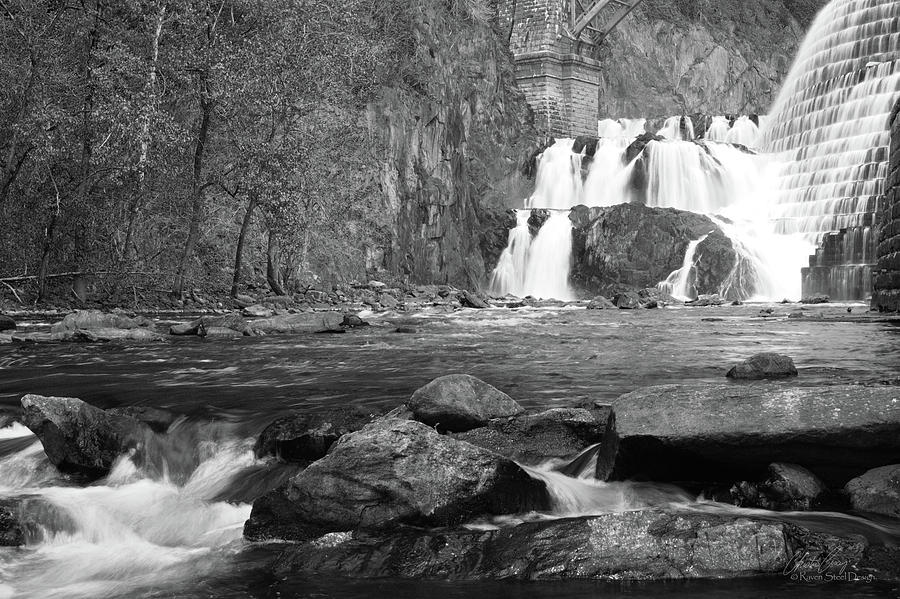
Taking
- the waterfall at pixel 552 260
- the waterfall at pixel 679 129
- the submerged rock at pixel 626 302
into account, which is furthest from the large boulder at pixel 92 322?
the waterfall at pixel 679 129

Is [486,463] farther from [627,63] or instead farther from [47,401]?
[627,63]

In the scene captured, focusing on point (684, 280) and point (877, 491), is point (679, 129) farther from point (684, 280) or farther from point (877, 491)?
point (877, 491)

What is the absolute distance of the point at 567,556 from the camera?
4.35 m

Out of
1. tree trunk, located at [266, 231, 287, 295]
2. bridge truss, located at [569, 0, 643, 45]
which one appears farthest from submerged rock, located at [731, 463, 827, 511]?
bridge truss, located at [569, 0, 643, 45]

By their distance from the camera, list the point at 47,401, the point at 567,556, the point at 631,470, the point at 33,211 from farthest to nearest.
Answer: the point at 33,211 → the point at 47,401 → the point at 631,470 → the point at 567,556

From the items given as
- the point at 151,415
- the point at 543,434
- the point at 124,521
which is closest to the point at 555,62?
the point at 151,415

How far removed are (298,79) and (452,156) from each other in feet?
65.5

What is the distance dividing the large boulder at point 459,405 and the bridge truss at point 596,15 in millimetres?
53247

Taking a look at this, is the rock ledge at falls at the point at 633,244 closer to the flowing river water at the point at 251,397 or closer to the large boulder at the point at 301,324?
the flowing river water at the point at 251,397

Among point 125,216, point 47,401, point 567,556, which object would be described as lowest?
point 567,556

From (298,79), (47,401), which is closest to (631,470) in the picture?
(47,401)

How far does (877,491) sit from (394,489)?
301 centimetres

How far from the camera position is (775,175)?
44.8m

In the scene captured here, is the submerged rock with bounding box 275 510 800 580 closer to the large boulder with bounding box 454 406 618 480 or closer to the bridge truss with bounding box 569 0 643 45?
the large boulder with bounding box 454 406 618 480
